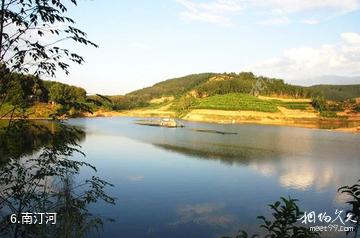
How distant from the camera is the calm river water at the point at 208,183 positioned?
23.9m

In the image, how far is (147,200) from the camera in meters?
28.3

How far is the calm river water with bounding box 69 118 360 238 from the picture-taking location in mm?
23922

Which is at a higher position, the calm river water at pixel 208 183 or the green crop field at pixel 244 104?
the green crop field at pixel 244 104

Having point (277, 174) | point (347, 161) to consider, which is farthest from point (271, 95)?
point (277, 174)

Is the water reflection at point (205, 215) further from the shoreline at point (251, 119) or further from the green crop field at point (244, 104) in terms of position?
the green crop field at point (244, 104)

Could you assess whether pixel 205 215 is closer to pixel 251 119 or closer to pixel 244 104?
pixel 251 119

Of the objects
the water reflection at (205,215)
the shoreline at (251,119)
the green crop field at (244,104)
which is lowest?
the water reflection at (205,215)

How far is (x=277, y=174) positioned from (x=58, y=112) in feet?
115

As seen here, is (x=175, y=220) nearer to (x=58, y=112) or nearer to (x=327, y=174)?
(x=58, y=112)

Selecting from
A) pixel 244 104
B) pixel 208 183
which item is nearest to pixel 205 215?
pixel 208 183

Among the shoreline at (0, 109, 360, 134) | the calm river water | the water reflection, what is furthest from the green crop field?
the water reflection

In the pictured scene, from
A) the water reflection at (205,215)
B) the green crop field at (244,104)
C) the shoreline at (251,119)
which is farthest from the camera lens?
the green crop field at (244,104)

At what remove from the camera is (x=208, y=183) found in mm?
35875

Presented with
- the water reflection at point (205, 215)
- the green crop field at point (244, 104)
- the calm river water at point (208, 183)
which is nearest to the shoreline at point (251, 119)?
the green crop field at point (244, 104)
